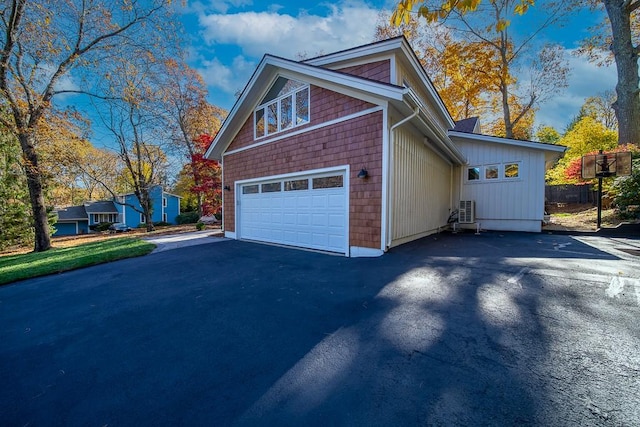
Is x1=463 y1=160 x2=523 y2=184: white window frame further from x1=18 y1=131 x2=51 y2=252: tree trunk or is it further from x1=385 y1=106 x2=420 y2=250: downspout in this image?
x1=18 y1=131 x2=51 y2=252: tree trunk

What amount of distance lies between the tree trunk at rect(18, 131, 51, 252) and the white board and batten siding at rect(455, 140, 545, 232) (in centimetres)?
1737

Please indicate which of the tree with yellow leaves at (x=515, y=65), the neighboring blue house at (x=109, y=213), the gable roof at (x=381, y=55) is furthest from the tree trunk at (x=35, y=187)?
the tree with yellow leaves at (x=515, y=65)

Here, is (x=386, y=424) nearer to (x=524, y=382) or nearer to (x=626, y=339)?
(x=524, y=382)

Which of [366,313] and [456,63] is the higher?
[456,63]

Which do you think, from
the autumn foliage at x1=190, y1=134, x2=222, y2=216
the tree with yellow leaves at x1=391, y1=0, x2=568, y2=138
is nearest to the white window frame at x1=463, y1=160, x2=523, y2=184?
the tree with yellow leaves at x1=391, y1=0, x2=568, y2=138

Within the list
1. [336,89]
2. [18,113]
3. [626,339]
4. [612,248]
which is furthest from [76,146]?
[612,248]

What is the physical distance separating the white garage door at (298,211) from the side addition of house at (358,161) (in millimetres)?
33

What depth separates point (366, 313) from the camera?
2836mm

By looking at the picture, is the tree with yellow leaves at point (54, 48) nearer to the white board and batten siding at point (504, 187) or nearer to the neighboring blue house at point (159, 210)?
the white board and batten siding at point (504, 187)

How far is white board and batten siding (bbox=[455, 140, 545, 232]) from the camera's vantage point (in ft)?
28.8

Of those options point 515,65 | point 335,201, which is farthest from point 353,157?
point 515,65

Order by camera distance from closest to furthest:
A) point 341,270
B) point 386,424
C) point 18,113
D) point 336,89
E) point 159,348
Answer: point 386,424, point 159,348, point 341,270, point 336,89, point 18,113

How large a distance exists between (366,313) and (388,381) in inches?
41.9

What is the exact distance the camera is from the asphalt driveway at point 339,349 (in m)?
1.56
